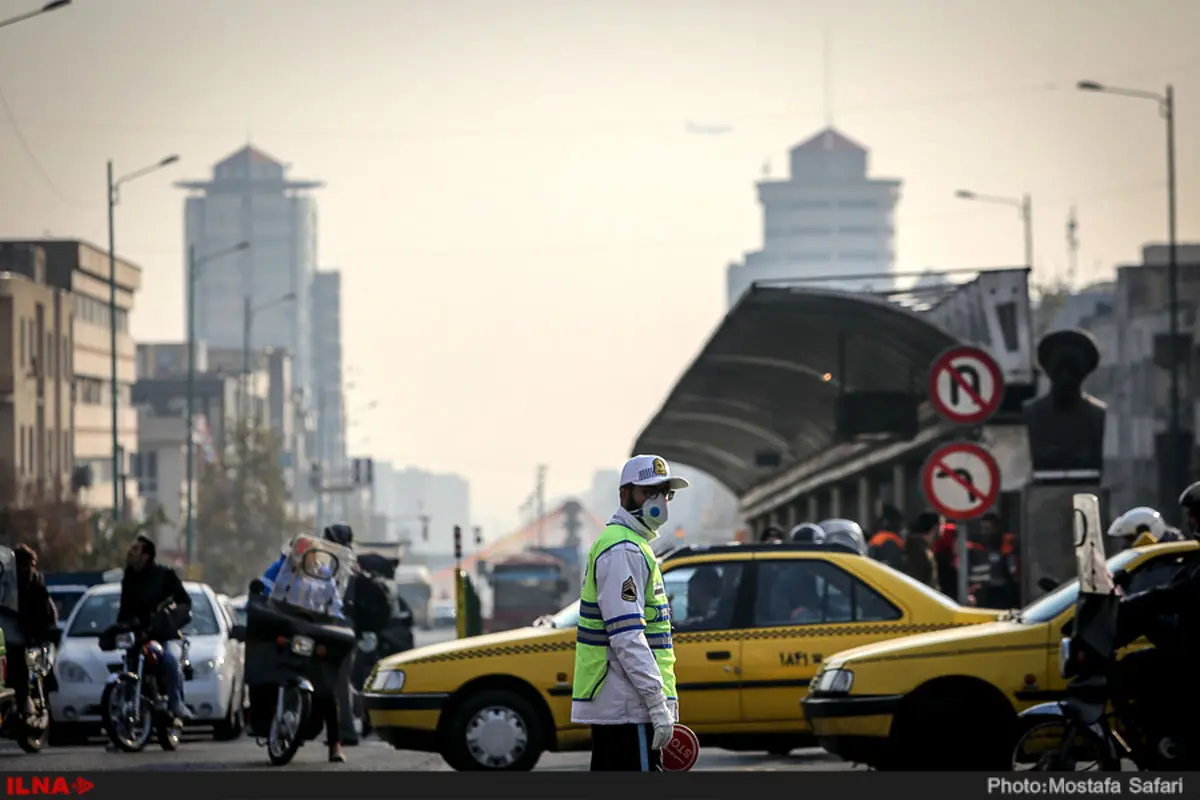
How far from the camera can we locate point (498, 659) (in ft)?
55.9

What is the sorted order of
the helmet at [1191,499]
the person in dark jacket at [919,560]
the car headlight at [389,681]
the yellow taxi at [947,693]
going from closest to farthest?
the helmet at [1191,499] < the yellow taxi at [947,693] < the car headlight at [389,681] < the person in dark jacket at [919,560]

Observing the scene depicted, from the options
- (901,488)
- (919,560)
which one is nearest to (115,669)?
(919,560)

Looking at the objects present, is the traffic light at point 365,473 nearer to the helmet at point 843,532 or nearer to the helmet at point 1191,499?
the helmet at point 843,532

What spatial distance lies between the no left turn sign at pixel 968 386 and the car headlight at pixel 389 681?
273 inches

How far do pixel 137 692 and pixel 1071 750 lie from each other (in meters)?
10.3

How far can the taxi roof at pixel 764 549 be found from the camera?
17.6m

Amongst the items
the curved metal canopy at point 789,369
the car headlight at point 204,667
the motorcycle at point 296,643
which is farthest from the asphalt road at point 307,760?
the curved metal canopy at point 789,369

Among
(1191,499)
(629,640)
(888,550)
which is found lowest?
(629,640)

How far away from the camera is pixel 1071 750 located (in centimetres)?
1194

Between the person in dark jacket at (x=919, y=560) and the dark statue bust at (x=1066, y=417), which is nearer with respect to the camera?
the person in dark jacket at (x=919, y=560)

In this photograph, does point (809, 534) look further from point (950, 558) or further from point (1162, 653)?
point (1162, 653)
